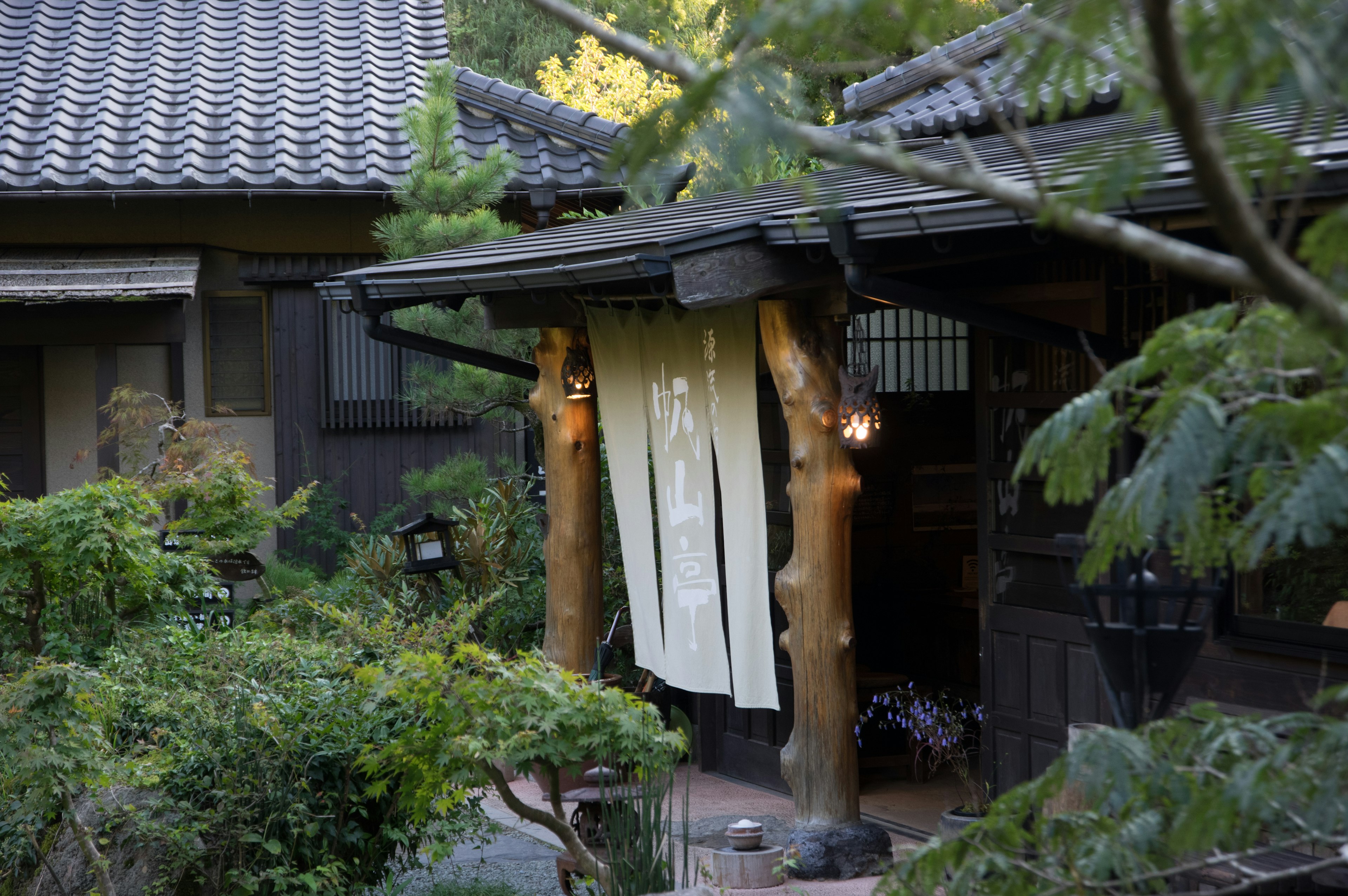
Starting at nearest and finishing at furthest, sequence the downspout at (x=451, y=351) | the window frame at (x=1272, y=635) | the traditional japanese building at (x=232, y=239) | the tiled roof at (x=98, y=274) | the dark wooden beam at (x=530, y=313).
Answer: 1. the window frame at (x=1272, y=635)
2. the dark wooden beam at (x=530, y=313)
3. the downspout at (x=451, y=351)
4. the tiled roof at (x=98, y=274)
5. the traditional japanese building at (x=232, y=239)

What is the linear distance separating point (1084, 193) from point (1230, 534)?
77 centimetres

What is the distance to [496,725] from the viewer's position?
13.5 ft

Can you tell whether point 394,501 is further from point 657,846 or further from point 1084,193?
point 1084,193

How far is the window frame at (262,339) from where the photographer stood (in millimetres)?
11539

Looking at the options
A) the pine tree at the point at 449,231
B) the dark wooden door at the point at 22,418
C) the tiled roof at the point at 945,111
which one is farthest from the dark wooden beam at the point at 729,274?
the dark wooden door at the point at 22,418

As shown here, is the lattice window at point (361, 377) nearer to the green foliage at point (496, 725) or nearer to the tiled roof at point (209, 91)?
the tiled roof at point (209, 91)

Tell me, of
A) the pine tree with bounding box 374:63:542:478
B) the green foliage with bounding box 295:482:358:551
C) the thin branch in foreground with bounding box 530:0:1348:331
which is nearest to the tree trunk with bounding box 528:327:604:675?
the pine tree with bounding box 374:63:542:478

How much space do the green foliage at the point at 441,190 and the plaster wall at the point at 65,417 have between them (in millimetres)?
3913

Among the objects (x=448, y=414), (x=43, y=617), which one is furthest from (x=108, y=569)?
(x=448, y=414)

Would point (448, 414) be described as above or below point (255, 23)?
below

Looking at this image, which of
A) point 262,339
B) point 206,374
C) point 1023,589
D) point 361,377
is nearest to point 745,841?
point 1023,589

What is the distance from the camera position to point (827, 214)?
1.63 m

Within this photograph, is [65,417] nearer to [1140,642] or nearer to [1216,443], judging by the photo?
[1140,642]

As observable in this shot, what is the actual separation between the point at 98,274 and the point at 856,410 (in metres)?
7.69
